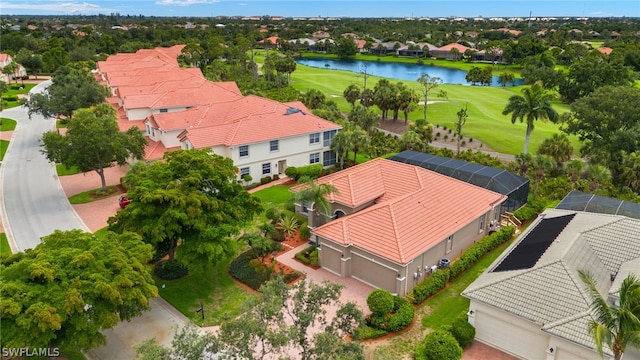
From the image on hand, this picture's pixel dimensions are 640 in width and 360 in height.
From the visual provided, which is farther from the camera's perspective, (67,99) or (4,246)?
(67,99)

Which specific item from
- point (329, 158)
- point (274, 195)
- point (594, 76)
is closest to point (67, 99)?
point (274, 195)

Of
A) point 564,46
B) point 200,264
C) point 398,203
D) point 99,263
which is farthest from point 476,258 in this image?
point 564,46

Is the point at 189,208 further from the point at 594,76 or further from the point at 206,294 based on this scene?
the point at 594,76

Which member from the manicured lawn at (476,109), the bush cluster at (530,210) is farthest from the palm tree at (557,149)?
the manicured lawn at (476,109)

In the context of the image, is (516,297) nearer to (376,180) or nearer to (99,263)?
(376,180)

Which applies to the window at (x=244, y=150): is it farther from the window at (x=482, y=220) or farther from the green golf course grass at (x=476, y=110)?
the green golf course grass at (x=476, y=110)
